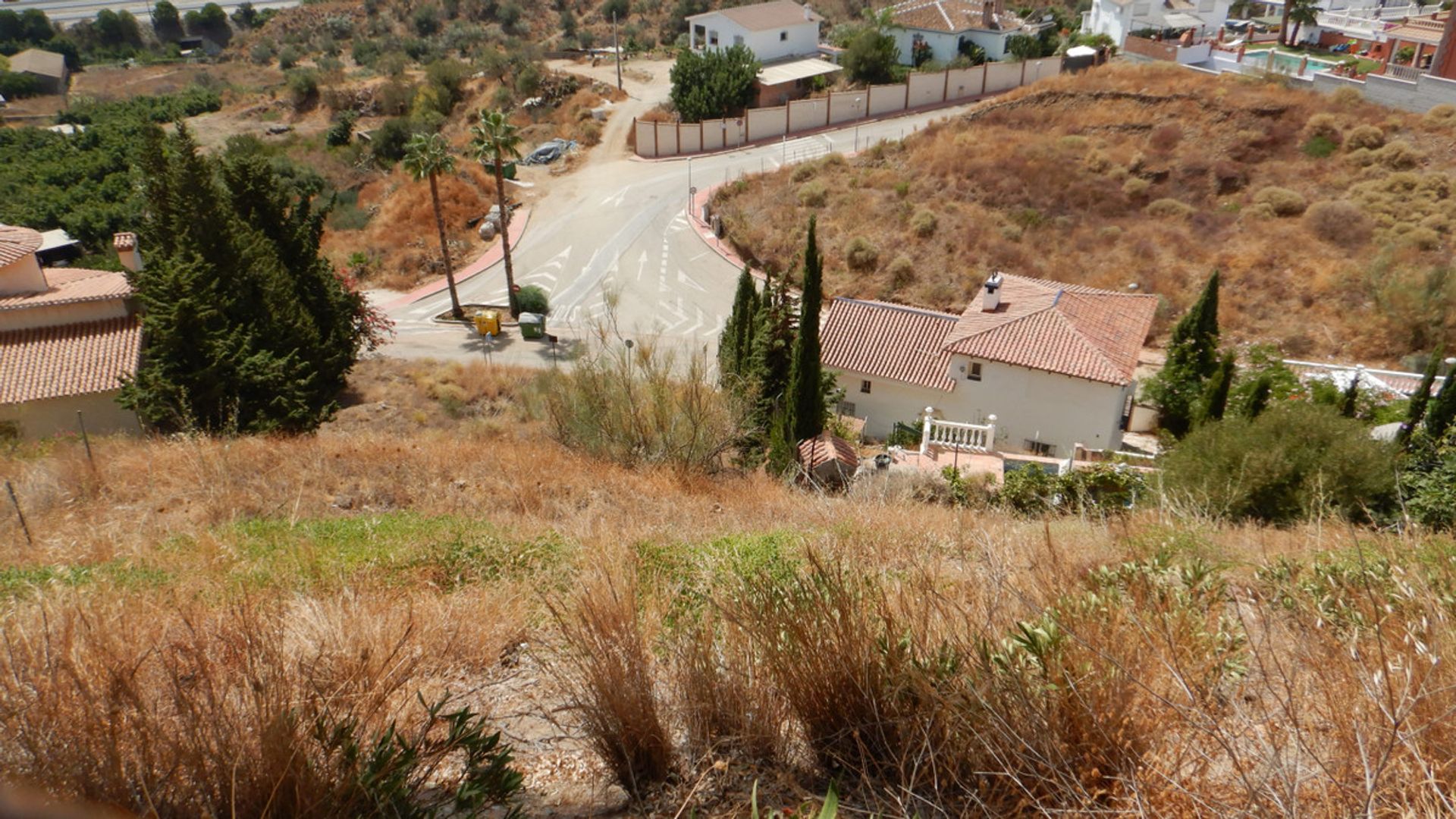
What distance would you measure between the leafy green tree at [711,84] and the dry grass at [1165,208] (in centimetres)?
1075

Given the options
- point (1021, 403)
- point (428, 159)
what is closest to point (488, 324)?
point (428, 159)

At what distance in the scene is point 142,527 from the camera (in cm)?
855

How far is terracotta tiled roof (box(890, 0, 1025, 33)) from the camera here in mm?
57094

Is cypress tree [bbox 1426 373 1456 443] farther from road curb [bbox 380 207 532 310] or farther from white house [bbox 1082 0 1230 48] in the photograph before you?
white house [bbox 1082 0 1230 48]

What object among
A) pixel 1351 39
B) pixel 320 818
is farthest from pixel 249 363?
pixel 1351 39

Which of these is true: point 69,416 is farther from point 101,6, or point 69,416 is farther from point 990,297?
point 101,6

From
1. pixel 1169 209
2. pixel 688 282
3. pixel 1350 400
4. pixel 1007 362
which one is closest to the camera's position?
pixel 1350 400

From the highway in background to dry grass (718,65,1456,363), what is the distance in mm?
91248

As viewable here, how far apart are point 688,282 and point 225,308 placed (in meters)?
17.6

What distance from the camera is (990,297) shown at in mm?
24031

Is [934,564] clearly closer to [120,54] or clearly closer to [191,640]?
[191,640]

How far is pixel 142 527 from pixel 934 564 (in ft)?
25.3

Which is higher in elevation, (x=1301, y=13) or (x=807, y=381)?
(x=1301, y=13)

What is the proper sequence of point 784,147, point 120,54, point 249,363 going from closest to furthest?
point 249,363 → point 784,147 → point 120,54
